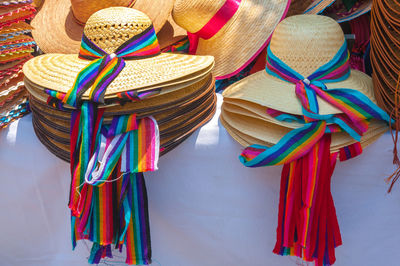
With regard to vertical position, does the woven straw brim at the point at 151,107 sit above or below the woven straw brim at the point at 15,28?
below

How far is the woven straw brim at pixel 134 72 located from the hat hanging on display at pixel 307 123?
0.15 meters

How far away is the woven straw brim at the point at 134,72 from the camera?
1006 mm

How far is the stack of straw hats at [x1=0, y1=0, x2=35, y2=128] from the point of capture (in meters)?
1.20

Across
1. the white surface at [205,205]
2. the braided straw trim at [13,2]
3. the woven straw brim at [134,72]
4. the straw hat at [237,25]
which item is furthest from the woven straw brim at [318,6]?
the braided straw trim at [13,2]

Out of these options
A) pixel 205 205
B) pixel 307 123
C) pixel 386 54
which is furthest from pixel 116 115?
pixel 386 54

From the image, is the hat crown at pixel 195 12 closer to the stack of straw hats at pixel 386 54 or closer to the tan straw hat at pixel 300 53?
the tan straw hat at pixel 300 53

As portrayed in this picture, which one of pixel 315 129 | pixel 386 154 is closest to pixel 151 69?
pixel 315 129

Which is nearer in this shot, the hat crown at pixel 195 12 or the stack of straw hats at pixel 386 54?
the stack of straw hats at pixel 386 54

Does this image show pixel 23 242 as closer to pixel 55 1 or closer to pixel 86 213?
pixel 86 213

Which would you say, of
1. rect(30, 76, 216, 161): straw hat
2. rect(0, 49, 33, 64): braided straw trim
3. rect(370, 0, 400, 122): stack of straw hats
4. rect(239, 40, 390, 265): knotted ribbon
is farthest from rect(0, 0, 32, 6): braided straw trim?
rect(370, 0, 400, 122): stack of straw hats

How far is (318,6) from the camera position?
4.58ft

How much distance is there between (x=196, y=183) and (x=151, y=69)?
0.34m

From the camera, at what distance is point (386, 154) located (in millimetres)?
1024

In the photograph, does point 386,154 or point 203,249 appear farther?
point 203,249
